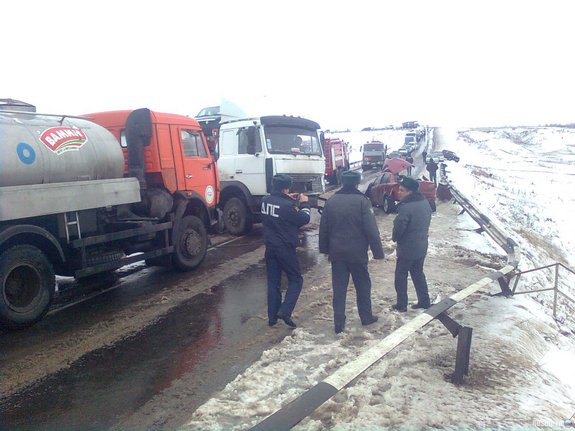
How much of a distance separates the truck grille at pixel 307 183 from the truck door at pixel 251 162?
796 millimetres

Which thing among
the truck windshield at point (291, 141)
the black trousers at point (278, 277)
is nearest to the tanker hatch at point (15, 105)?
the black trousers at point (278, 277)

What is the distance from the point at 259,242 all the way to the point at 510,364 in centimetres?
706

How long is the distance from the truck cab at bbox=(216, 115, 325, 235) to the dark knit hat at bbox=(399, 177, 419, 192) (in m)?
5.44

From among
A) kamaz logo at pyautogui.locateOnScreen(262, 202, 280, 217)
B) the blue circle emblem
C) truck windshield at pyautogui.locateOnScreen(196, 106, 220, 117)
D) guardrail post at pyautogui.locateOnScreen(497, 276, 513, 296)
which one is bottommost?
guardrail post at pyautogui.locateOnScreen(497, 276, 513, 296)

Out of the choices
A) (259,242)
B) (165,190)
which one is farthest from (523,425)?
(259,242)

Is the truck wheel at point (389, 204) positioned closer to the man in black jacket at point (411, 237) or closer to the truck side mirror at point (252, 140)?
the truck side mirror at point (252, 140)

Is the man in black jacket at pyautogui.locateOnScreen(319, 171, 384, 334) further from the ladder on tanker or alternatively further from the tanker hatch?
the tanker hatch

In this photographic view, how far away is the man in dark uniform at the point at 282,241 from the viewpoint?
5164 mm

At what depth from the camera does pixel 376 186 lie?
49.1 feet

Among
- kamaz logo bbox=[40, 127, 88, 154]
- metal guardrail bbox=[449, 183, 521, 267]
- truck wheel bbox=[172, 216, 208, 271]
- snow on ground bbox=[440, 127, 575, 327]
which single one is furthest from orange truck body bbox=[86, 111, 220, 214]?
snow on ground bbox=[440, 127, 575, 327]

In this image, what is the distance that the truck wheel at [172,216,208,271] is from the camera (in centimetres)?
788

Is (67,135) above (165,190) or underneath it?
above

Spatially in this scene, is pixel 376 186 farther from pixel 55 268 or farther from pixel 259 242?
pixel 55 268

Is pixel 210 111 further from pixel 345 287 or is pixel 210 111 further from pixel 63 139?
pixel 345 287
